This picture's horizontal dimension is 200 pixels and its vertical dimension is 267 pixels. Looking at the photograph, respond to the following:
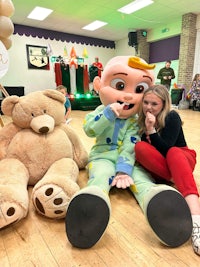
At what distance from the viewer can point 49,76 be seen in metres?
6.05

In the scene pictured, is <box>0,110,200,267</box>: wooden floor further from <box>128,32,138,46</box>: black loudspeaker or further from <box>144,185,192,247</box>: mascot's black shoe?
<box>128,32,138,46</box>: black loudspeaker

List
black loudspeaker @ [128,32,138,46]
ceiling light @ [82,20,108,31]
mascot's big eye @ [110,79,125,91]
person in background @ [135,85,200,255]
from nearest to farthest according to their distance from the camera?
1. person in background @ [135,85,200,255]
2. mascot's big eye @ [110,79,125,91]
3. ceiling light @ [82,20,108,31]
4. black loudspeaker @ [128,32,138,46]

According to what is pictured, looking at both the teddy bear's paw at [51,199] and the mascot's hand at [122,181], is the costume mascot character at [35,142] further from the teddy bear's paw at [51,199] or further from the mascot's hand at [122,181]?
the mascot's hand at [122,181]

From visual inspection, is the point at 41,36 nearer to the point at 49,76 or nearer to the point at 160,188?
the point at 49,76

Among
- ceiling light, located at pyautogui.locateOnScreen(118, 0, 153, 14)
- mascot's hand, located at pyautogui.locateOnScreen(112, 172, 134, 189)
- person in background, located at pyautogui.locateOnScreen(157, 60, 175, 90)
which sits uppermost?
ceiling light, located at pyautogui.locateOnScreen(118, 0, 153, 14)

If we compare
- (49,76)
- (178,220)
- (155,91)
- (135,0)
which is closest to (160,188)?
(178,220)

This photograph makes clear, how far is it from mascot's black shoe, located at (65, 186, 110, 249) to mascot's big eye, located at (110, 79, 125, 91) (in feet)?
2.09

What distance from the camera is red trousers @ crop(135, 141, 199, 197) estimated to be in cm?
82

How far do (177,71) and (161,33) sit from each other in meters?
1.16

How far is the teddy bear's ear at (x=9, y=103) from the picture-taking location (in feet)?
3.37

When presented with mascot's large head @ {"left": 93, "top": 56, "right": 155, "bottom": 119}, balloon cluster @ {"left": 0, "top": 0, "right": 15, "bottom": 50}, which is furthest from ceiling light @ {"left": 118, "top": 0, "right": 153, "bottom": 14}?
mascot's large head @ {"left": 93, "top": 56, "right": 155, "bottom": 119}

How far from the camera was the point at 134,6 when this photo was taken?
4359mm

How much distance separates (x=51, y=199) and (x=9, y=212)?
0.47 feet

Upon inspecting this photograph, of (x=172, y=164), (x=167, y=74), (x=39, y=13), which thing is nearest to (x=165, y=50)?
(x=167, y=74)
